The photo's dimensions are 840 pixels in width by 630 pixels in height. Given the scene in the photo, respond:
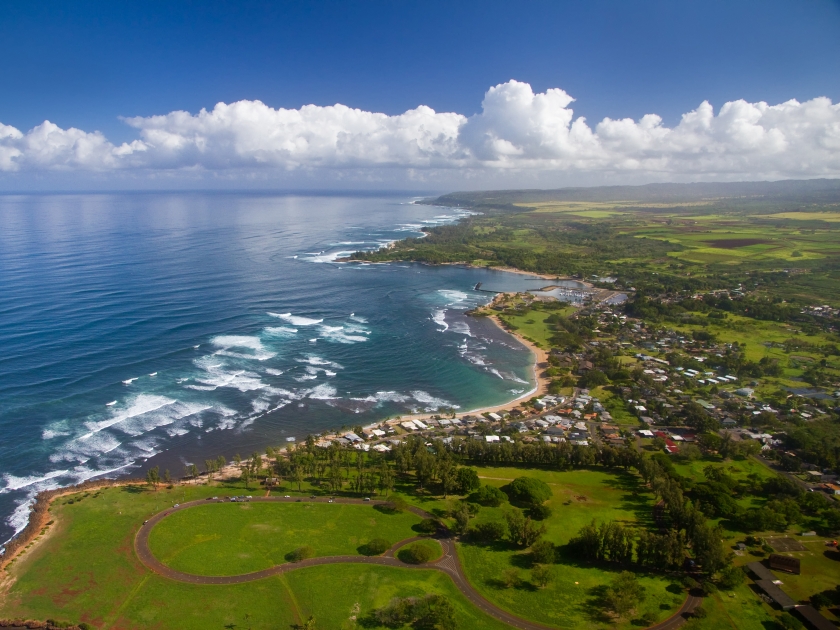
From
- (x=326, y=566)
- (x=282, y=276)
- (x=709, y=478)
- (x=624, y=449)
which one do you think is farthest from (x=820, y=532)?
(x=282, y=276)

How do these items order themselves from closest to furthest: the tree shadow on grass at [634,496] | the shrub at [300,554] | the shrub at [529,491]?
the shrub at [300,554] < the tree shadow on grass at [634,496] < the shrub at [529,491]

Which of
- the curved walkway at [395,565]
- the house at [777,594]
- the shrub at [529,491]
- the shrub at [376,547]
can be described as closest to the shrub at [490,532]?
the curved walkway at [395,565]

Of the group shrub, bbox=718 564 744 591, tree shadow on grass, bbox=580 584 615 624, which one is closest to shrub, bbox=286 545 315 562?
tree shadow on grass, bbox=580 584 615 624

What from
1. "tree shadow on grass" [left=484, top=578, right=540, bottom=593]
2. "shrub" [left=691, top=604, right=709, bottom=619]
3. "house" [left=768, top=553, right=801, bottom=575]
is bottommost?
"tree shadow on grass" [left=484, top=578, right=540, bottom=593]

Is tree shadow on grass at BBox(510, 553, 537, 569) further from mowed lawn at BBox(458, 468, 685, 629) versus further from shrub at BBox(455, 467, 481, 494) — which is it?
shrub at BBox(455, 467, 481, 494)

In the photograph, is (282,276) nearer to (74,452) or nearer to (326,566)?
(74,452)

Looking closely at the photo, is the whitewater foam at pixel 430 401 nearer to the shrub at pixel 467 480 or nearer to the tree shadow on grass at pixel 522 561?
the shrub at pixel 467 480
